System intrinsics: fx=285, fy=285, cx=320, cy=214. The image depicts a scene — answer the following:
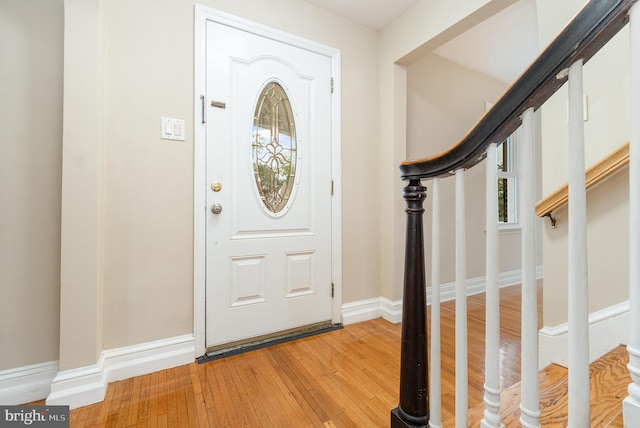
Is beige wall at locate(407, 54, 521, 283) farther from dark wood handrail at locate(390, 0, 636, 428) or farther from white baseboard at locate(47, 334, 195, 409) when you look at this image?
white baseboard at locate(47, 334, 195, 409)

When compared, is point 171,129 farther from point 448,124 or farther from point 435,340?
point 448,124

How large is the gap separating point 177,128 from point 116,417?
1.47m

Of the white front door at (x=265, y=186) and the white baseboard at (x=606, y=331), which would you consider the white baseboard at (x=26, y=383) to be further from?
the white baseboard at (x=606, y=331)

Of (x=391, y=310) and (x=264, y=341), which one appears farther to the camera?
(x=391, y=310)

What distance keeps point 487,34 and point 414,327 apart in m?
2.81

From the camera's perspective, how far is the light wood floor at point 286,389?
125 centimetres

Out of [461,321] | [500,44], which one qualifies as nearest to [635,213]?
[461,321]

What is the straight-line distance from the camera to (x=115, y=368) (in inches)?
59.6

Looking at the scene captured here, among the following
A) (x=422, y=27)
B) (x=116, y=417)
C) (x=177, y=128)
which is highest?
(x=422, y=27)

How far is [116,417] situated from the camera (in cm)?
126

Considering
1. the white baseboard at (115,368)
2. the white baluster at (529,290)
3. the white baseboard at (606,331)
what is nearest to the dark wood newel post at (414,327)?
the white baluster at (529,290)

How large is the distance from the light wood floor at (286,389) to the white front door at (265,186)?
0.27m

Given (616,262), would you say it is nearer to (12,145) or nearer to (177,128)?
(177,128)

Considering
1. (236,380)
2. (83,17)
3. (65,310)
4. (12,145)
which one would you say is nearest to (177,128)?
(83,17)
